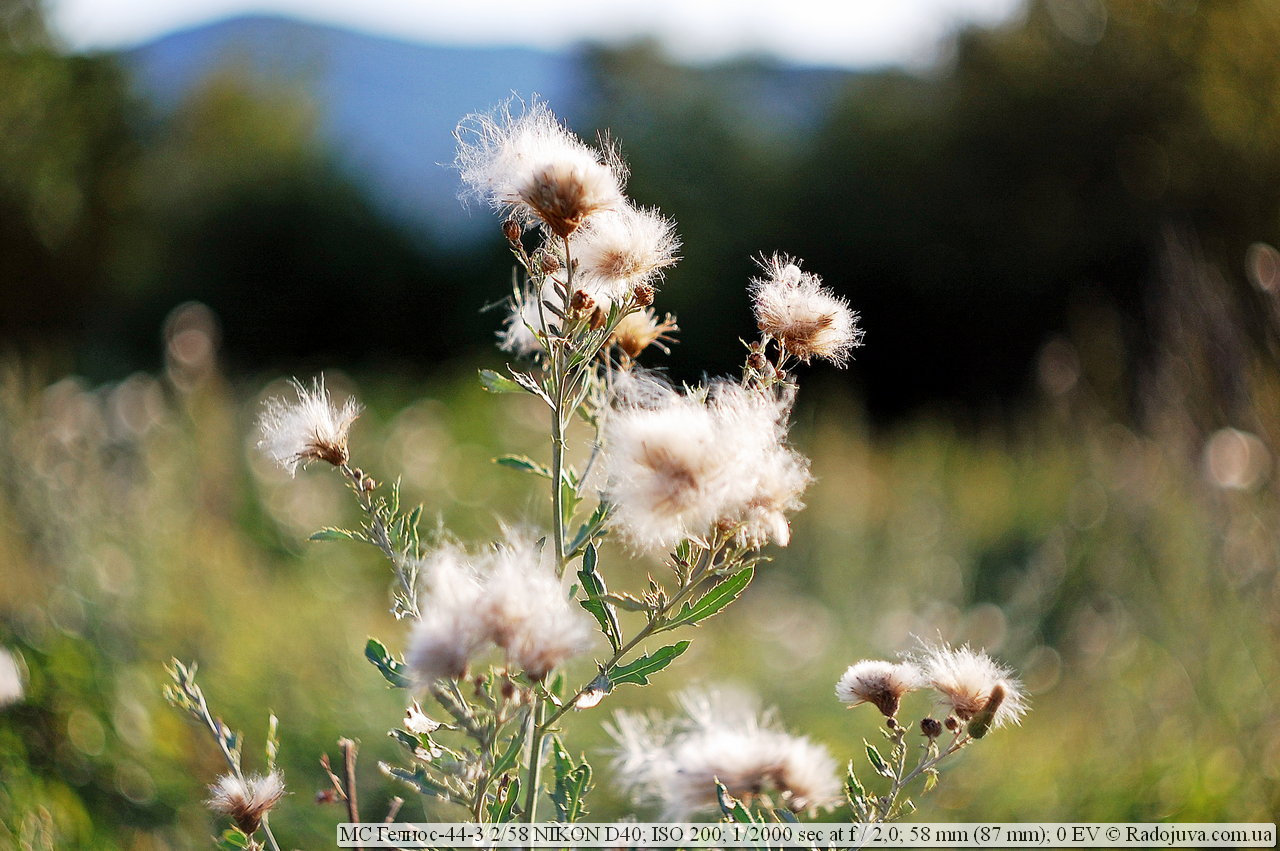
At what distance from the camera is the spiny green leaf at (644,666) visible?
64cm

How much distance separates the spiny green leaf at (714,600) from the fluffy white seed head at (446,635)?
0.57 feet

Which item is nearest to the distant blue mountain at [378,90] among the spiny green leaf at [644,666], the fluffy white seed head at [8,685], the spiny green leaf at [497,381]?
the spiny green leaf at [497,381]

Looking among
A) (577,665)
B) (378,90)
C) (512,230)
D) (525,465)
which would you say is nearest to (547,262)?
(512,230)

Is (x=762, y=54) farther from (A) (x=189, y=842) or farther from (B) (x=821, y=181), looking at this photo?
(A) (x=189, y=842)

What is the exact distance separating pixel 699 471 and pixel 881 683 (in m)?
0.21

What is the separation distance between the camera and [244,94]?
479 inches

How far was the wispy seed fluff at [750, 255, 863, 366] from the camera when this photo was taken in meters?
0.67

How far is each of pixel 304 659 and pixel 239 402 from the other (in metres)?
Result: 3.18

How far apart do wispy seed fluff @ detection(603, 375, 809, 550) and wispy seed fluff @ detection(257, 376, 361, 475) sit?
19cm

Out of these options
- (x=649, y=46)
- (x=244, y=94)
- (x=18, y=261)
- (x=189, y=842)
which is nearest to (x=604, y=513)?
(x=189, y=842)

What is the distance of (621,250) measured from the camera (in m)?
0.67

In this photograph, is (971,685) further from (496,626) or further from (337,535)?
(337,535)

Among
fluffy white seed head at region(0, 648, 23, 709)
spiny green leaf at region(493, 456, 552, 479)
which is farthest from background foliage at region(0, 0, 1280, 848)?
spiny green leaf at region(493, 456, 552, 479)

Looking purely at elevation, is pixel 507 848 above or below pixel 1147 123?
below
